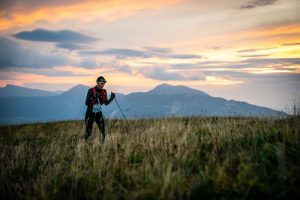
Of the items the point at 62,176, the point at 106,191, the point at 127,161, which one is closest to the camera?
the point at 106,191

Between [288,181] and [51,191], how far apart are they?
452cm

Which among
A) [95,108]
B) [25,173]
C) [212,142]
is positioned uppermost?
[95,108]

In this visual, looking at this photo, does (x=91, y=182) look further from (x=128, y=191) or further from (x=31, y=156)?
(x=31, y=156)

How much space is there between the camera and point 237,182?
5.62 m

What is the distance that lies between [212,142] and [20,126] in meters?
24.1

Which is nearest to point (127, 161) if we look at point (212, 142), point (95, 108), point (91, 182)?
point (91, 182)

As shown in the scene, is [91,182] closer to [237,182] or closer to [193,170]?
[193,170]

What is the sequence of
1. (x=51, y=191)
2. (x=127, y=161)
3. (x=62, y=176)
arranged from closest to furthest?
(x=51, y=191) < (x=62, y=176) < (x=127, y=161)

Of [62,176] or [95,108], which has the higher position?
[95,108]

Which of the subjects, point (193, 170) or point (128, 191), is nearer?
point (128, 191)

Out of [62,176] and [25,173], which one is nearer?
[62,176]

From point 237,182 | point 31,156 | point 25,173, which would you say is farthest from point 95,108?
point 237,182

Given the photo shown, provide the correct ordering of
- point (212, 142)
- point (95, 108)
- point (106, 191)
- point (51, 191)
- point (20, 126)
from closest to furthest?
point (106, 191) → point (51, 191) → point (212, 142) → point (95, 108) → point (20, 126)

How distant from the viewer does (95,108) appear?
14.3m
